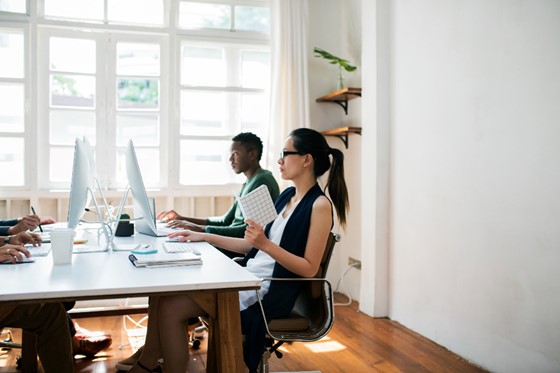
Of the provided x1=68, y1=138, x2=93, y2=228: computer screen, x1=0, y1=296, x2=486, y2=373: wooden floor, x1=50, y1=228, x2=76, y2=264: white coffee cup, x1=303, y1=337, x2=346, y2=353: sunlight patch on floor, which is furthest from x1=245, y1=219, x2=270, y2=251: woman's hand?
x1=303, y1=337, x2=346, y2=353: sunlight patch on floor

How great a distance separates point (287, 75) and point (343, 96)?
490 mm

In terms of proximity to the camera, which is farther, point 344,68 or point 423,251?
point 344,68

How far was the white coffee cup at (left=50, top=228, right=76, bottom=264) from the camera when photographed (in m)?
1.89

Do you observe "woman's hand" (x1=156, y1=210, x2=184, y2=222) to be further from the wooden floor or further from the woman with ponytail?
the woman with ponytail

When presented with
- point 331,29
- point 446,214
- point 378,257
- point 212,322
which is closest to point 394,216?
point 378,257

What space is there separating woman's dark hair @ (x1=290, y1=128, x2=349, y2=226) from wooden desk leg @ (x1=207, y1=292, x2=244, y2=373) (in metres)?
0.70

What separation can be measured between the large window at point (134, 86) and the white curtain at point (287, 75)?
20 cm

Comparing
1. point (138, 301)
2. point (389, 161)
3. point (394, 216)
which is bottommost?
point (138, 301)

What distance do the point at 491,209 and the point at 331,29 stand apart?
2.49m

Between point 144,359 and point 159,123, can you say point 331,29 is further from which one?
point 144,359

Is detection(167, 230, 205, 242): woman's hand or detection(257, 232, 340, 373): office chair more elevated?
detection(167, 230, 205, 242): woman's hand

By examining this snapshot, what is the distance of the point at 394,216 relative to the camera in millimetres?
3729

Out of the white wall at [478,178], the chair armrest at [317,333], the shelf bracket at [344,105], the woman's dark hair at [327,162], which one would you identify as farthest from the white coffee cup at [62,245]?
the shelf bracket at [344,105]

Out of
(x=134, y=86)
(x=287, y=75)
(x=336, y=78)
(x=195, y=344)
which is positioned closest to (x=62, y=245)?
(x=195, y=344)
